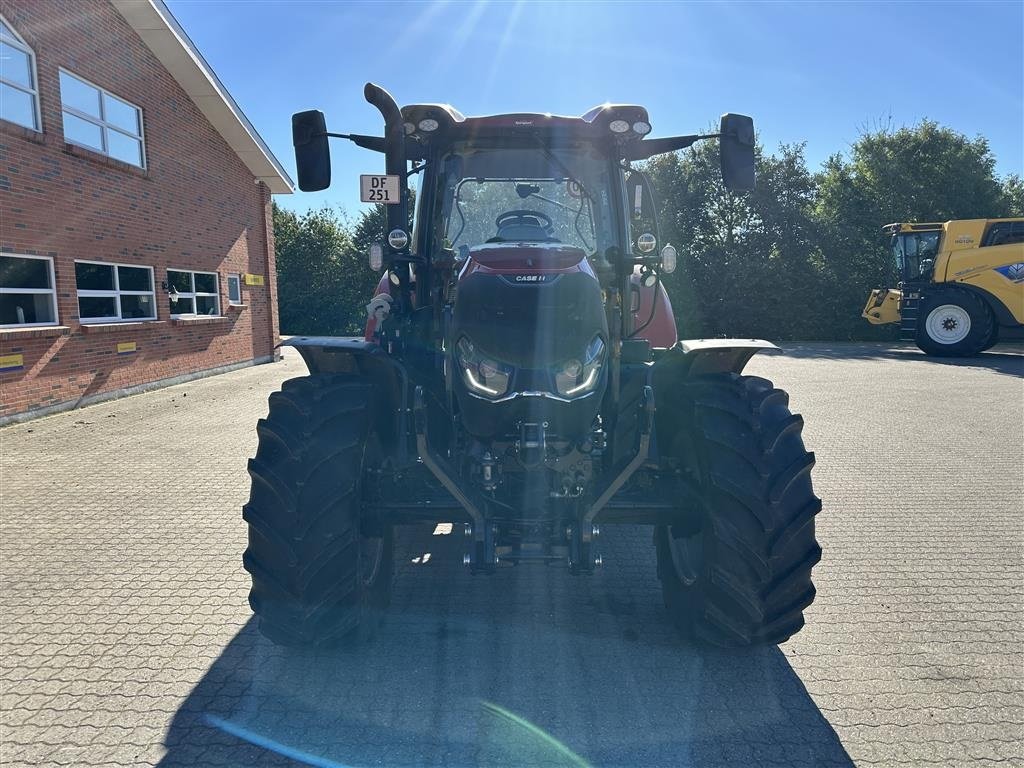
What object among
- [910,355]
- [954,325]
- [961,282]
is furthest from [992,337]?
[910,355]

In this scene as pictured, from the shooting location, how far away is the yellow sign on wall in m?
8.80

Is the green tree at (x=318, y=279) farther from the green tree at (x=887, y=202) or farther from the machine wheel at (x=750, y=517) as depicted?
the machine wheel at (x=750, y=517)

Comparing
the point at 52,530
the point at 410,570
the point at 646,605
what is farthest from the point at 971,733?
the point at 52,530

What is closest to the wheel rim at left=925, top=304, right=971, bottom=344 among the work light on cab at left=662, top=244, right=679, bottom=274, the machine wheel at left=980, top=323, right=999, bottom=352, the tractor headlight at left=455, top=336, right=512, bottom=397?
the machine wheel at left=980, top=323, right=999, bottom=352

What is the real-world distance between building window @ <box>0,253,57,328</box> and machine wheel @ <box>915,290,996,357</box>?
18.3 metres

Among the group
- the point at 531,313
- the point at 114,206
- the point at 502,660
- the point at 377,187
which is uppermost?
the point at 114,206

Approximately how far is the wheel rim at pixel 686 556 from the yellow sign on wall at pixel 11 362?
882cm

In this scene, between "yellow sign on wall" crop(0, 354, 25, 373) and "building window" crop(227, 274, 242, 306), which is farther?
"building window" crop(227, 274, 242, 306)

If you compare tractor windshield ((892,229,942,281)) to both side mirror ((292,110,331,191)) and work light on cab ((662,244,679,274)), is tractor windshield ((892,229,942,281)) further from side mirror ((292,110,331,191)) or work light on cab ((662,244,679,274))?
side mirror ((292,110,331,191))

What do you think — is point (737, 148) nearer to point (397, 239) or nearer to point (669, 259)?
point (669, 259)

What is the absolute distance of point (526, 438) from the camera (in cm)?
287

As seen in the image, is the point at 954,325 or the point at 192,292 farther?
the point at 954,325

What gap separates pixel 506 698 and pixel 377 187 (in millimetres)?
2395

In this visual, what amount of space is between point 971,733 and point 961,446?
236 inches
